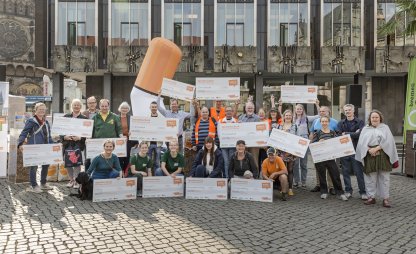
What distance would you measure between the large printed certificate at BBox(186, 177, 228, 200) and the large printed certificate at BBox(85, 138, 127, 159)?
178 centimetres

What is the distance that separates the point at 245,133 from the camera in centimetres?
950

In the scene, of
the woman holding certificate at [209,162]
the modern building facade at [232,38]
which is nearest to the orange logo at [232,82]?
the woman holding certificate at [209,162]

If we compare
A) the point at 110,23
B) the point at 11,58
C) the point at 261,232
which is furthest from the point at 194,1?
the point at 11,58

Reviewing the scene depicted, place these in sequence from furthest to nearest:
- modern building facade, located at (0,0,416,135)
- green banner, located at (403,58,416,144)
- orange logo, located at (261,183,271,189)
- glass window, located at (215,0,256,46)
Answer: glass window, located at (215,0,256,46) → modern building facade, located at (0,0,416,135) → green banner, located at (403,58,416,144) → orange logo, located at (261,183,271,189)

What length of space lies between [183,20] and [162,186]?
23.1 m

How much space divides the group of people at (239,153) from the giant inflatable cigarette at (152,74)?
8.00ft

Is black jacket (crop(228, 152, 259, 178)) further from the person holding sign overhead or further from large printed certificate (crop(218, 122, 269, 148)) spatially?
the person holding sign overhead

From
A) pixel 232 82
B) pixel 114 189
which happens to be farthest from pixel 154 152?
pixel 232 82

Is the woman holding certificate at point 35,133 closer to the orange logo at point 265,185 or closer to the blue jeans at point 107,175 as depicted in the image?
the blue jeans at point 107,175

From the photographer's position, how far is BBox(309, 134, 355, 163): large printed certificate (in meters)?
8.52

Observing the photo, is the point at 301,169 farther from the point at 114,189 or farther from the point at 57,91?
the point at 57,91

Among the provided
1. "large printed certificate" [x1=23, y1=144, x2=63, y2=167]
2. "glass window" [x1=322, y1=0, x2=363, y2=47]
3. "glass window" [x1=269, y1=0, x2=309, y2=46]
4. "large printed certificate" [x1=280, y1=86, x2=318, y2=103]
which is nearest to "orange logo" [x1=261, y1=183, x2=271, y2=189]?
"large printed certificate" [x1=280, y1=86, x2=318, y2=103]

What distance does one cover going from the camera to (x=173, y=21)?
2997 cm

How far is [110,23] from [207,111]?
74.9 ft
